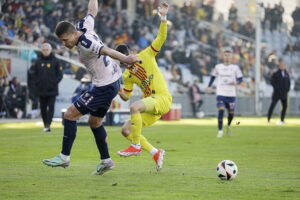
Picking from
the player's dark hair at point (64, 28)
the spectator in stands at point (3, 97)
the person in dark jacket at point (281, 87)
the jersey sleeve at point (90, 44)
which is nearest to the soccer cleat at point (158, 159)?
the jersey sleeve at point (90, 44)

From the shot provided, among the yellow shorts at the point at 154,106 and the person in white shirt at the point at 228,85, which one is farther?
the person in white shirt at the point at 228,85

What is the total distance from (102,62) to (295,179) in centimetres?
311

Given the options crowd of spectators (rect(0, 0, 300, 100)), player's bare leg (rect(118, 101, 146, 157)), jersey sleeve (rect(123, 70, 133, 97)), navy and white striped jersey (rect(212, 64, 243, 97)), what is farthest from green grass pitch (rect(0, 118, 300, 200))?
crowd of spectators (rect(0, 0, 300, 100))

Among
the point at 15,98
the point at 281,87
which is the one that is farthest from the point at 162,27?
the point at 281,87

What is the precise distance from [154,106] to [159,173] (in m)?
1.25

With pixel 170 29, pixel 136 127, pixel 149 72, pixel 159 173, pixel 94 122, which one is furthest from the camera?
pixel 170 29

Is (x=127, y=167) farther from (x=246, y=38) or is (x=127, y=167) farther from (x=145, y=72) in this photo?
(x=246, y=38)

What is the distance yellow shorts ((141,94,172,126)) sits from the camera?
37.7ft

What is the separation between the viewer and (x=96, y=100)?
10.5 meters

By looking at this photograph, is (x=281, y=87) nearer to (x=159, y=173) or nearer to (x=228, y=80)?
(x=228, y=80)

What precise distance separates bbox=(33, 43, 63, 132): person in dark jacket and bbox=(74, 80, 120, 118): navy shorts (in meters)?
10.6

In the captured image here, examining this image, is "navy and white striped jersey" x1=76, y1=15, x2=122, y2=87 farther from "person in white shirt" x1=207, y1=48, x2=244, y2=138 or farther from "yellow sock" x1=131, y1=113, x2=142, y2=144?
"person in white shirt" x1=207, y1=48, x2=244, y2=138

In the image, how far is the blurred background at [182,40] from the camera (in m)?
29.4

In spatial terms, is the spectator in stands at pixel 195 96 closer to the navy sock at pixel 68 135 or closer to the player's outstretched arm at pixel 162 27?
the player's outstretched arm at pixel 162 27
